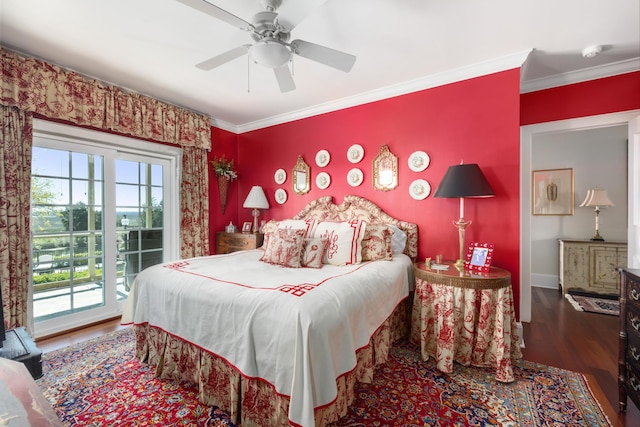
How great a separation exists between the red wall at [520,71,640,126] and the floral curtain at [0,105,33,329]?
480 centimetres

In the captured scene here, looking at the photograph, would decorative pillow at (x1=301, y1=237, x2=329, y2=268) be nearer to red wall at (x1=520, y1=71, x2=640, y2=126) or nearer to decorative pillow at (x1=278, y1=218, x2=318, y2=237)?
decorative pillow at (x1=278, y1=218, x2=318, y2=237)

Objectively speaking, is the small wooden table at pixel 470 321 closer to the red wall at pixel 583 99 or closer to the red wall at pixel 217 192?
the red wall at pixel 583 99

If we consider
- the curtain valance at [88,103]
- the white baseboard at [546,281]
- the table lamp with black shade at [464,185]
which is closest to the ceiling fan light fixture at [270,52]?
the table lamp with black shade at [464,185]

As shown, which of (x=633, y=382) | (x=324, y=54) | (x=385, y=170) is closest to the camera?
(x=633, y=382)

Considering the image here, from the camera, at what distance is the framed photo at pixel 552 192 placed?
168 inches

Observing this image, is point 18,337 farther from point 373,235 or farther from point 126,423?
point 373,235

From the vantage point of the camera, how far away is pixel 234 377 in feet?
5.23

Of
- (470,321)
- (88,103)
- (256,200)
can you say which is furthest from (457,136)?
(88,103)

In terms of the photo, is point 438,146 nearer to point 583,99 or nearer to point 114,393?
point 583,99

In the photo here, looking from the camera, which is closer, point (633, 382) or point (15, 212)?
point (633, 382)

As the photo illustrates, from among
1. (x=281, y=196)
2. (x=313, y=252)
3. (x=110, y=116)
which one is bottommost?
(x=313, y=252)

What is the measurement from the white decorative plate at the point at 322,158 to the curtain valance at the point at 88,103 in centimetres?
165

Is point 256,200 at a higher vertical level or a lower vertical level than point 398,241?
higher

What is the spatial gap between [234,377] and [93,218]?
264 centimetres
